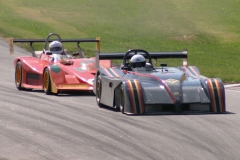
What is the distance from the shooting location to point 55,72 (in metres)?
15.3

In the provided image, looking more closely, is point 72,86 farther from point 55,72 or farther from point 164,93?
point 164,93

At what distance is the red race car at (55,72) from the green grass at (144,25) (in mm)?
6818

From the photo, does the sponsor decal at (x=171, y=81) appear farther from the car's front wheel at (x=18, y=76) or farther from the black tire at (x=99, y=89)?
the car's front wheel at (x=18, y=76)

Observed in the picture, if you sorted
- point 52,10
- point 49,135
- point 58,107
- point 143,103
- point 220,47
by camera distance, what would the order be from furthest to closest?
A: point 52,10 → point 220,47 → point 58,107 → point 143,103 → point 49,135

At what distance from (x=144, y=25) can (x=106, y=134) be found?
98.1ft

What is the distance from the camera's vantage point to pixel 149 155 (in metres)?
8.91

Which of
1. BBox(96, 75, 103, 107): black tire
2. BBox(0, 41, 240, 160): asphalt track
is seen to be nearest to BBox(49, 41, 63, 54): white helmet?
BBox(0, 41, 240, 160): asphalt track

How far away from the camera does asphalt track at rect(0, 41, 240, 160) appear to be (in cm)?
898

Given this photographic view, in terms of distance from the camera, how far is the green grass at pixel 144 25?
101 ft

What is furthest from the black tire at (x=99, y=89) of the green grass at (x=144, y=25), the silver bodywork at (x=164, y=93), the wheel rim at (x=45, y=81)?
the green grass at (x=144, y=25)

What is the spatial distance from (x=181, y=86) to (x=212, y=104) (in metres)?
0.67

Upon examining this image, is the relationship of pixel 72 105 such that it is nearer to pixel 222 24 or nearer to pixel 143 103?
pixel 143 103

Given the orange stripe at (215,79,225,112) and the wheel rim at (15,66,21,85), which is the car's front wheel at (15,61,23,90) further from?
the orange stripe at (215,79,225,112)

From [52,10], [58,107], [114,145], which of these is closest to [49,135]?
[114,145]
